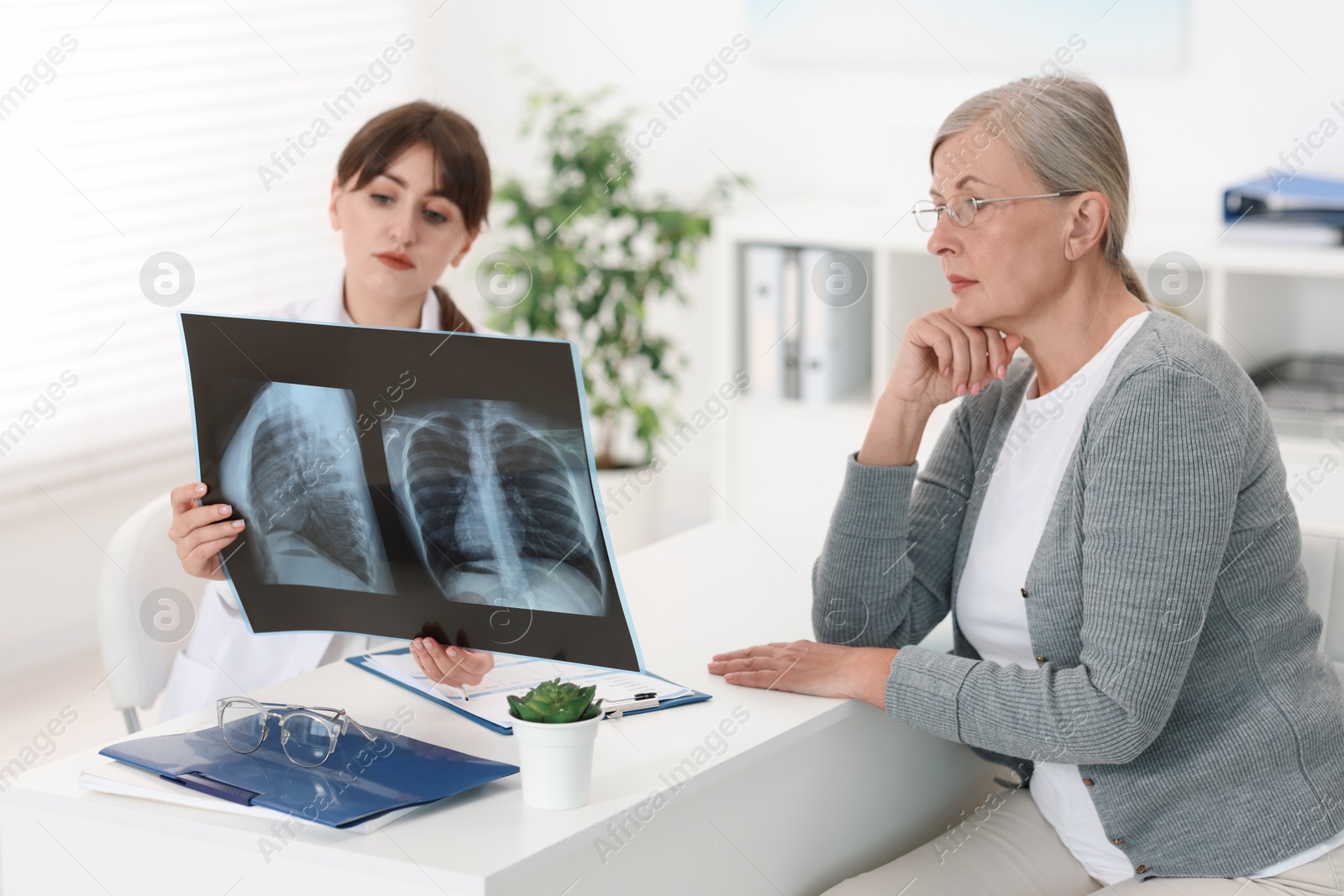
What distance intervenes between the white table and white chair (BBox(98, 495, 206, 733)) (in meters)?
0.38

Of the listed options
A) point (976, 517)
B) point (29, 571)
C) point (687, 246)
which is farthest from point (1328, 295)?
point (29, 571)

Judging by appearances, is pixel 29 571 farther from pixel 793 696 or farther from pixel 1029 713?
pixel 1029 713

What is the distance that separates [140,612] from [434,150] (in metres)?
0.75

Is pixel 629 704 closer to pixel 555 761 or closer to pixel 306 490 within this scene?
pixel 555 761

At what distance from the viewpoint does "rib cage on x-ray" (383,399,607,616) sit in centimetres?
128

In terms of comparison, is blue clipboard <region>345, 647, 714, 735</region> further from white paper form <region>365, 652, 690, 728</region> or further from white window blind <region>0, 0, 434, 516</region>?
white window blind <region>0, 0, 434, 516</region>

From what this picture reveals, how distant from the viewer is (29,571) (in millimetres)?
3387

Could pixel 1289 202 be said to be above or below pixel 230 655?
above

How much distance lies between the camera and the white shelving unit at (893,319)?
3.08 metres

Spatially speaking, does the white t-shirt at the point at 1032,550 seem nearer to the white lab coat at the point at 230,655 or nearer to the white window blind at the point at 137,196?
the white lab coat at the point at 230,655

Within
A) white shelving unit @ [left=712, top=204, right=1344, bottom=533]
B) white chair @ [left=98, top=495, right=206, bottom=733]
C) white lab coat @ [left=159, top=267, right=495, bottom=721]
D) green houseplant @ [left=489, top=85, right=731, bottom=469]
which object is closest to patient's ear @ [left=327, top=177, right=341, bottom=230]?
white lab coat @ [left=159, top=267, right=495, bottom=721]

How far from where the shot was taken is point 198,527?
1.48m

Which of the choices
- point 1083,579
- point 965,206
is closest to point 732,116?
point 965,206

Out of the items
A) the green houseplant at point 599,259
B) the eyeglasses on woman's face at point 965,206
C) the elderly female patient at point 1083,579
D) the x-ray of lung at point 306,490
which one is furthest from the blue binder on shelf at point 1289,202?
the x-ray of lung at point 306,490
